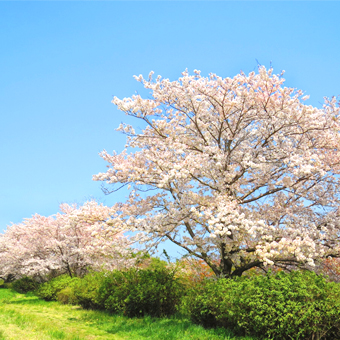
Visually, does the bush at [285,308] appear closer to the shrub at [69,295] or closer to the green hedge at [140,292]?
the green hedge at [140,292]

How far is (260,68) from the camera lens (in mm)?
11242

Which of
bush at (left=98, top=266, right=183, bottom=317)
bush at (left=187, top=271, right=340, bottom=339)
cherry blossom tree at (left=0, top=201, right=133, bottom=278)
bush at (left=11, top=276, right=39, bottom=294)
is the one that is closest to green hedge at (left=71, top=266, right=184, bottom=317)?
bush at (left=98, top=266, right=183, bottom=317)

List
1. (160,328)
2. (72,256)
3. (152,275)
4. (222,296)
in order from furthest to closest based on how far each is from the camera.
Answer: (72,256)
(152,275)
(160,328)
(222,296)

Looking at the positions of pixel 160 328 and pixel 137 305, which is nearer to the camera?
pixel 160 328

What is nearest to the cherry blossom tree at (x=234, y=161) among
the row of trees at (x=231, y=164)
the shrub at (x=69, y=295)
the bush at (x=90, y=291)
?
the row of trees at (x=231, y=164)

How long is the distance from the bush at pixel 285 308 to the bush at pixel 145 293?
3.42 metres

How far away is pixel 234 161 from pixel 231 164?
6.5 inches

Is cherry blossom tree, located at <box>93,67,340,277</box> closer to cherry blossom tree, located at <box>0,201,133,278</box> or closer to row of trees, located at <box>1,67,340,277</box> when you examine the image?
row of trees, located at <box>1,67,340,277</box>

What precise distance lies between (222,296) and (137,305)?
4.56 metres

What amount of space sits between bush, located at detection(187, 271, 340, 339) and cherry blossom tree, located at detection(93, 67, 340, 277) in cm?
226

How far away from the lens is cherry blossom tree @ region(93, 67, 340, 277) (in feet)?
36.0

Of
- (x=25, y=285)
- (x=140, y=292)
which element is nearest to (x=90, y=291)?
(x=140, y=292)

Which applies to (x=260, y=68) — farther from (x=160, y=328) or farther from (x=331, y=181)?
(x=160, y=328)

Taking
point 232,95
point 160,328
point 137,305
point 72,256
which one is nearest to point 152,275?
point 137,305
